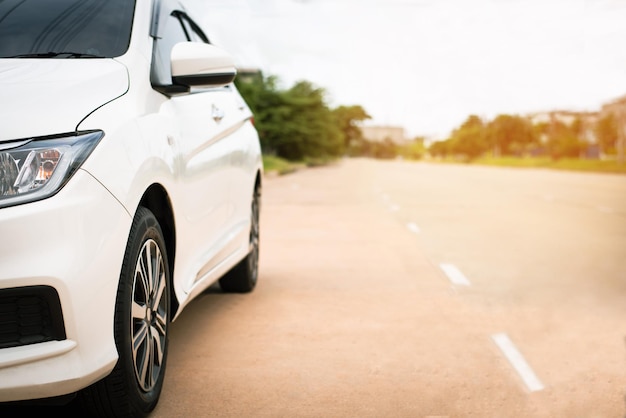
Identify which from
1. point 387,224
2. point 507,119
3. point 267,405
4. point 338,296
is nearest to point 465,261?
point 338,296

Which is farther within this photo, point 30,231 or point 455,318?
point 455,318

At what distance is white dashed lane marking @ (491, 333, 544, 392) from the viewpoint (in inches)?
168

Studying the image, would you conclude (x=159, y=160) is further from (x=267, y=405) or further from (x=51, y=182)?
(x=267, y=405)

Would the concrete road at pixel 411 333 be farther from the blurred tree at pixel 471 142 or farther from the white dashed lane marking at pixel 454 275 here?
the blurred tree at pixel 471 142

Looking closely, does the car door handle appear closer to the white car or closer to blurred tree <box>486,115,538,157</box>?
the white car

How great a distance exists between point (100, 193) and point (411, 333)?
284 cm

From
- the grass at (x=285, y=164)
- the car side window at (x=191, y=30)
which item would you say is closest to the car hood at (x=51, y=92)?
the car side window at (x=191, y=30)

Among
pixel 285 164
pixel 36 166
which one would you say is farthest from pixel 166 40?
pixel 285 164

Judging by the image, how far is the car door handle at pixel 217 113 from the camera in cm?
495

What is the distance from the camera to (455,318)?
5.80 m

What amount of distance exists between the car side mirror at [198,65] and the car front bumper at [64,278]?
1.17 m

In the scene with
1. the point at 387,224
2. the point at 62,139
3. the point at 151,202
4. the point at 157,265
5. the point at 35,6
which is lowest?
the point at 387,224

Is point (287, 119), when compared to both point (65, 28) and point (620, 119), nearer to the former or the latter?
point (620, 119)

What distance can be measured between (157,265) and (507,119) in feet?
397
